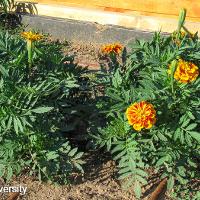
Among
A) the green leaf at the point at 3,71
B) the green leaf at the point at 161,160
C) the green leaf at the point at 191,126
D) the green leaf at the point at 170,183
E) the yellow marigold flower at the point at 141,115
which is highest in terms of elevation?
the green leaf at the point at 3,71

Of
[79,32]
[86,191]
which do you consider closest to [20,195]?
[86,191]

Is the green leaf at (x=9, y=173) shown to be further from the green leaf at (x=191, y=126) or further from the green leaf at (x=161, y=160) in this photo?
the green leaf at (x=191, y=126)

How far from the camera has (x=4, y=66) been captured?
11.1ft

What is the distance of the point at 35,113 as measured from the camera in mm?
3307

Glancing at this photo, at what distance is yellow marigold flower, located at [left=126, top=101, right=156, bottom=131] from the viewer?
9.97 feet

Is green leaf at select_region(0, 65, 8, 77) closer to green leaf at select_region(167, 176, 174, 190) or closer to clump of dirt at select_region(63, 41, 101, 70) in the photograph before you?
green leaf at select_region(167, 176, 174, 190)

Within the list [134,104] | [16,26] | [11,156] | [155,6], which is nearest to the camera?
[134,104]

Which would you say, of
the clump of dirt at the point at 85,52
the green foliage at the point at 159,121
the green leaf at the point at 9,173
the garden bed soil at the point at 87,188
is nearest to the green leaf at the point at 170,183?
the green foliage at the point at 159,121

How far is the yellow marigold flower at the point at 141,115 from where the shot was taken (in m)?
3.04

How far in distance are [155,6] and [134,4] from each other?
0.28 meters

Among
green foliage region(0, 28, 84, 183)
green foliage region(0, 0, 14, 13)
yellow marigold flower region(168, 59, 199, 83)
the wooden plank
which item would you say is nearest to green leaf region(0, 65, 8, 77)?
green foliage region(0, 28, 84, 183)

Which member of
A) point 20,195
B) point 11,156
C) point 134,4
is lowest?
point 20,195

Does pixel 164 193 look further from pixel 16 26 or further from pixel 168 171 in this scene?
pixel 16 26

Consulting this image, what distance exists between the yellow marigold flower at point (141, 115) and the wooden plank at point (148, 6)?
3.27 metres
